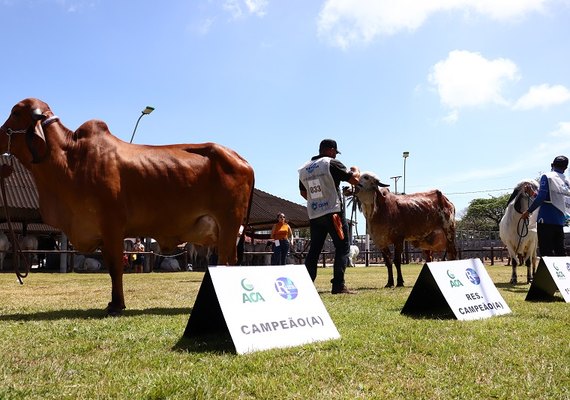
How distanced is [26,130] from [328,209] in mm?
3998

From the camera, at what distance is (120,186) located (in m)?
5.85

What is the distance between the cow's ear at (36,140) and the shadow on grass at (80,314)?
5.44 ft

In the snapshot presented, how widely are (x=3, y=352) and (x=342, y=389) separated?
2.35 meters

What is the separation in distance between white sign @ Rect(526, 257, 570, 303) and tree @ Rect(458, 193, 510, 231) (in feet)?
250

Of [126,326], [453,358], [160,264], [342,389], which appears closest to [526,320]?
[453,358]

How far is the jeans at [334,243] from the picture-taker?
7660mm

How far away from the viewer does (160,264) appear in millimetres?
25125

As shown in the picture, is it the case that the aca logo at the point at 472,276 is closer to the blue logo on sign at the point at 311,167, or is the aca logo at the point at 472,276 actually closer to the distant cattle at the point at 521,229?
the blue logo on sign at the point at 311,167

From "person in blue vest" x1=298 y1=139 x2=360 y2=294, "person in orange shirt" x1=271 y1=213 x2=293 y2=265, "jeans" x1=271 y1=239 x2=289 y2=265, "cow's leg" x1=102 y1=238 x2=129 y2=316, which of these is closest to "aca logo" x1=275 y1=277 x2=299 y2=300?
"cow's leg" x1=102 y1=238 x2=129 y2=316

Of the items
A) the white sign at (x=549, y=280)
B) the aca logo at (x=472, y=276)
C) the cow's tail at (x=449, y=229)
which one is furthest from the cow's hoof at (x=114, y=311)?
the cow's tail at (x=449, y=229)

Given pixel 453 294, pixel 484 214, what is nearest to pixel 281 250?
pixel 453 294

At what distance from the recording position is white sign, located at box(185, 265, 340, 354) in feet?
11.7

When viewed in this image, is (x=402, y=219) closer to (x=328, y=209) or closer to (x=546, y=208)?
(x=546, y=208)

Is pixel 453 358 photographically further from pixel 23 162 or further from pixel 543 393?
pixel 23 162
